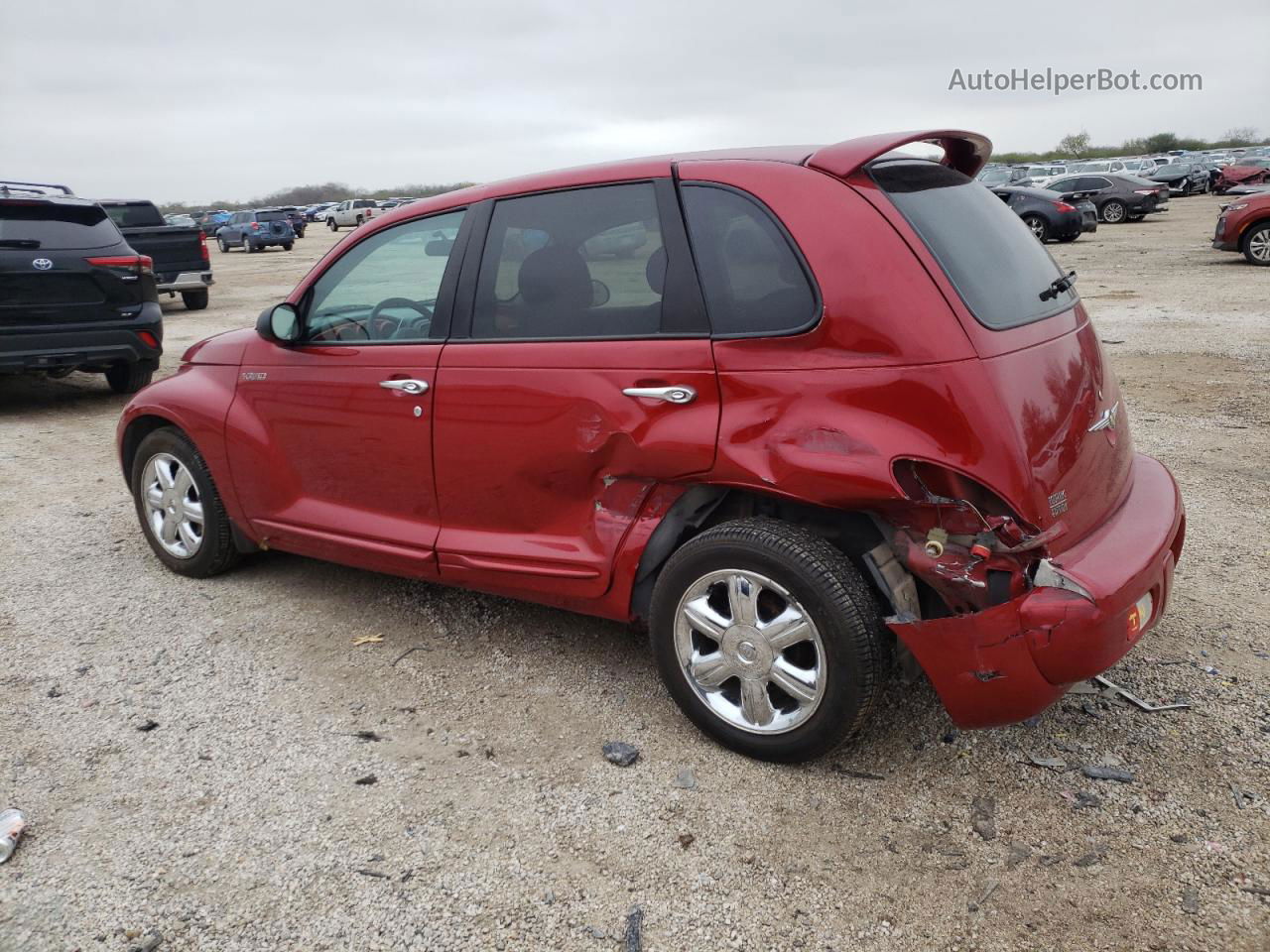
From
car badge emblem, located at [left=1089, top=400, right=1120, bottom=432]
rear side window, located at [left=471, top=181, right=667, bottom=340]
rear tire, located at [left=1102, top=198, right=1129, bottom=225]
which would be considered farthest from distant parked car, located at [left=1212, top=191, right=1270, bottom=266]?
rear side window, located at [left=471, top=181, right=667, bottom=340]

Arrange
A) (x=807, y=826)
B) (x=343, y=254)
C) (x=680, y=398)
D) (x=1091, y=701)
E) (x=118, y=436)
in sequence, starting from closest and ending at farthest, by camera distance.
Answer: (x=807, y=826)
(x=680, y=398)
(x=1091, y=701)
(x=343, y=254)
(x=118, y=436)

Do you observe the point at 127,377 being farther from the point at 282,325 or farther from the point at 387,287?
the point at 387,287

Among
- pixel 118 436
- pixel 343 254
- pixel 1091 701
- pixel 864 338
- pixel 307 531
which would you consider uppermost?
pixel 343 254

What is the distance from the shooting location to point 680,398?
118 inches

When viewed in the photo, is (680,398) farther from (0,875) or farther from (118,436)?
(118,436)

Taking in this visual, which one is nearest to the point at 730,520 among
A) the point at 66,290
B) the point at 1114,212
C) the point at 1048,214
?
the point at 66,290

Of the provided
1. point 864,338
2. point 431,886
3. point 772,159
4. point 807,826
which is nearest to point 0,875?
point 431,886

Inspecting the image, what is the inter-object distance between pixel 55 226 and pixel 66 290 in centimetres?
53

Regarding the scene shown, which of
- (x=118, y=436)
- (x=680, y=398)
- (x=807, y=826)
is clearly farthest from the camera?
(x=118, y=436)

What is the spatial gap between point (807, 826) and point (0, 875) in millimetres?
2167

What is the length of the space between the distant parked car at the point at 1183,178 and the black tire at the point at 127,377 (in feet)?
129

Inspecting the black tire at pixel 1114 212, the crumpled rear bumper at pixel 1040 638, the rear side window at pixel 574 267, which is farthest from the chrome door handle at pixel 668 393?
the black tire at pixel 1114 212

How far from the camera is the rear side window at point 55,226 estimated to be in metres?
7.98

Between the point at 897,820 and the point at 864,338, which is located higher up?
the point at 864,338
